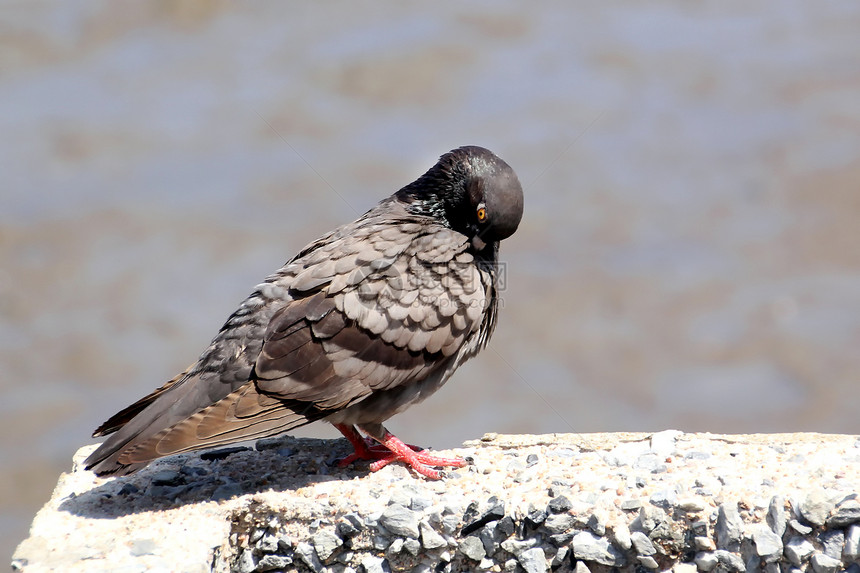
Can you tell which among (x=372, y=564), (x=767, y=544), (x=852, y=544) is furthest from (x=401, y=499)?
(x=852, y=544)

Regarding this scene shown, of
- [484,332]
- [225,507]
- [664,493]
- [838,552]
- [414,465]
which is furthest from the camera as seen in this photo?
[484,332]

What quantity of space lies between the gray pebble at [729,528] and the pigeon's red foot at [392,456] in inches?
64.9

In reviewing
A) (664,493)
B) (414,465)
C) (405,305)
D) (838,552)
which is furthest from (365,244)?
(838,552)

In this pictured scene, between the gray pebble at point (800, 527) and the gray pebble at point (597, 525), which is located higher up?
the gray pebble at point (800, 527)

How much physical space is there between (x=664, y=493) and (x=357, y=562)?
1.67m

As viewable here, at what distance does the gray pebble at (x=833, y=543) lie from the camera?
185 inches

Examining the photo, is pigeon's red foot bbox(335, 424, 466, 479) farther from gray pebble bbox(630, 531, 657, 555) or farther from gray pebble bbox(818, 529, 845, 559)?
gray pebble bbox(818, 529, 845, 559)

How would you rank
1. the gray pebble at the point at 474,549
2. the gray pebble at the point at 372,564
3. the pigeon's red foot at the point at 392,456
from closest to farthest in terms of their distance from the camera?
the gray pebble at the point at 474,549 < the gray pebble at the point at 372,564 < the pigeon's red foot at the point at 392,456

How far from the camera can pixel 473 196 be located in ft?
20.9

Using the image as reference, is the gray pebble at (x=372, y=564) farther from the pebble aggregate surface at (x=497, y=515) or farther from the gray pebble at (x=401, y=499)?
the gray pebble at (x=401, y=499)

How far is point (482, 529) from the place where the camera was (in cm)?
512

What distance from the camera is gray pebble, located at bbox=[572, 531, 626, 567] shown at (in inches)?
193

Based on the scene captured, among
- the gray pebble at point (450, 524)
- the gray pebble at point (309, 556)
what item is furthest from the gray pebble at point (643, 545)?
the gray pebble at point (309, 556)

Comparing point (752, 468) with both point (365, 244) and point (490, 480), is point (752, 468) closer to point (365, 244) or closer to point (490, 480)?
point (490, 480)
